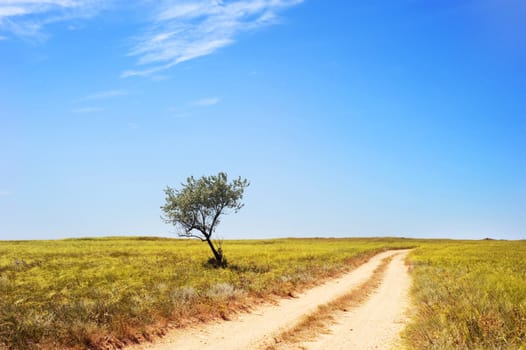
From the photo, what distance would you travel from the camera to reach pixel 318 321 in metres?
13.5

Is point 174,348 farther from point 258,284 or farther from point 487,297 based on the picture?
point 258,284

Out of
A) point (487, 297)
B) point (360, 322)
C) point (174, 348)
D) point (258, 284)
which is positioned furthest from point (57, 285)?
point (487, 297)

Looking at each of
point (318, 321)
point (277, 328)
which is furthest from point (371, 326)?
point (277, 328)

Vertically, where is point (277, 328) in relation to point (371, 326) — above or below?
above

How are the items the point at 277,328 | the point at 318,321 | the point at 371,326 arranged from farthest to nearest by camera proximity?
the point at 318,321 → the point at 371,326 → the point at 277,328

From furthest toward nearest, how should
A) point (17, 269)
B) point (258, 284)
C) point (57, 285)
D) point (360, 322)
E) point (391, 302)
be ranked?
point (17, 269)
point (57, 285)
point (258, 284)
point (391, 302)
point (360, 322)

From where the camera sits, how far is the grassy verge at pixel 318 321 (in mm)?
Result: 11161

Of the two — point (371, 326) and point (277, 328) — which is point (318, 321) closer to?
point (371, 326)

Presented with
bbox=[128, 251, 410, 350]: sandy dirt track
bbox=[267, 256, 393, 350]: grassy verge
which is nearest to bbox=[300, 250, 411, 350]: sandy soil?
bbox=[128, 251, 410, 350]: sandy dirt track

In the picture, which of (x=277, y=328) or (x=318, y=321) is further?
(x=318, y=321)

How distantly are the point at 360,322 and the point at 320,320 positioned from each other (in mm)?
1420

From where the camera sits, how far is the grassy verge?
11.2m

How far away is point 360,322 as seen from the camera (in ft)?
44.9

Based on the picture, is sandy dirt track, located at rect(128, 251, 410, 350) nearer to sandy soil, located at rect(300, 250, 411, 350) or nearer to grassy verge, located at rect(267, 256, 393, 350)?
sandy soil, located at rect(300, 250, 411, 350)
